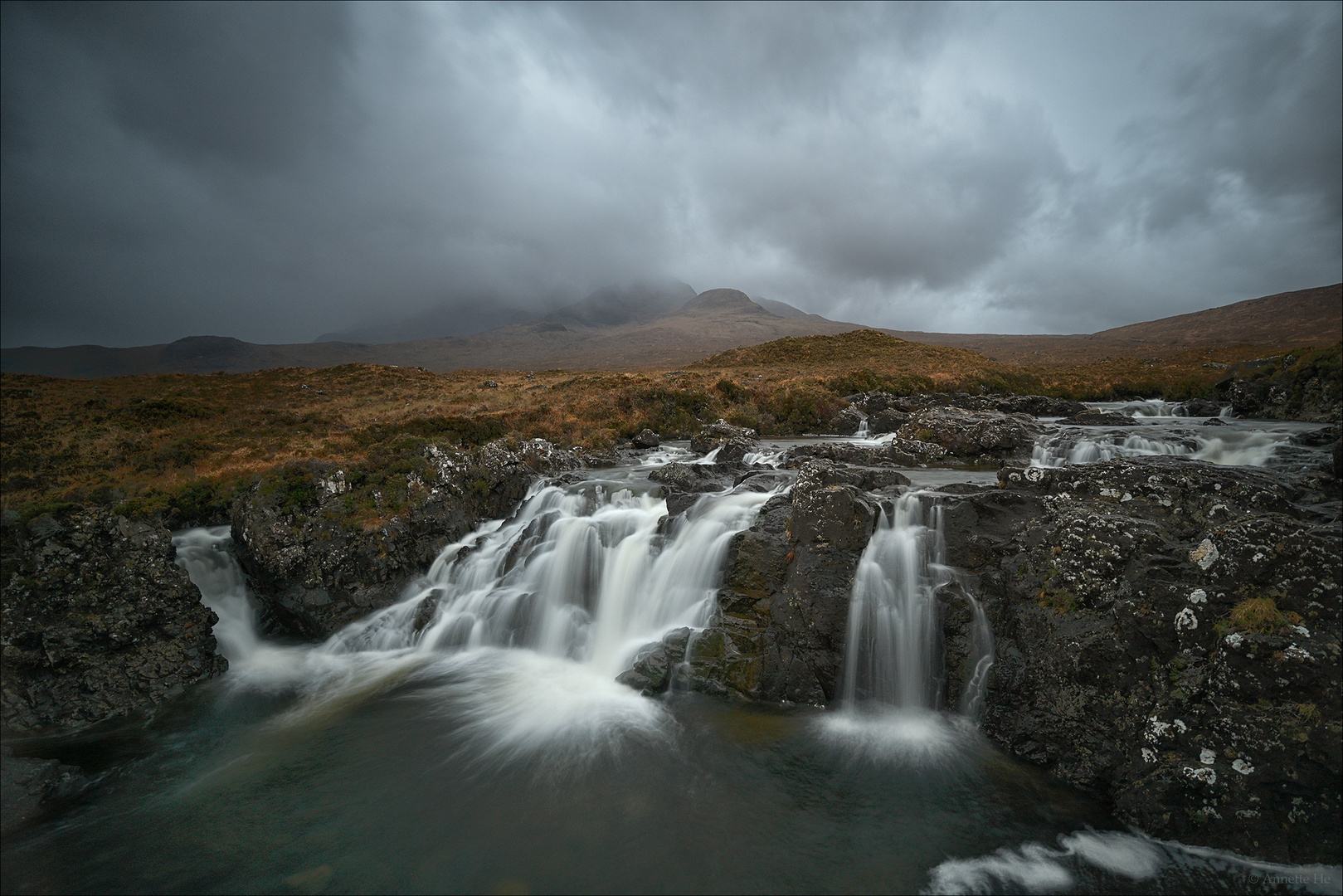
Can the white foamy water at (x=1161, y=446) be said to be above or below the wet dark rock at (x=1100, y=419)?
below

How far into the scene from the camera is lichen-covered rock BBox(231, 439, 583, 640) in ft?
41.4

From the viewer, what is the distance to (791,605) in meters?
9.45

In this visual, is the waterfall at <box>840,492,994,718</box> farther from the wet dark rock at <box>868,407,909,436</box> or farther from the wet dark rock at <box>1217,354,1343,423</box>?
the wet dark rock at <box>868,407,909,436</box>

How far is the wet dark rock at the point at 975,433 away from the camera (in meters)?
18.0

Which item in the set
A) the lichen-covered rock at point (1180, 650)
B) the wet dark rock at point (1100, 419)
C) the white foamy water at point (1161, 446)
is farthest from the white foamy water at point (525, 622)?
the wet dark rock at point (1100, 419)

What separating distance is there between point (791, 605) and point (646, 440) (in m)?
18.8

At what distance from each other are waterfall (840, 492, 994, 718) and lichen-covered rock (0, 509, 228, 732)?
44.7 feet

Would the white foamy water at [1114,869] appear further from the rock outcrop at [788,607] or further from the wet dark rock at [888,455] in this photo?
the wet dark rock at [888,455]

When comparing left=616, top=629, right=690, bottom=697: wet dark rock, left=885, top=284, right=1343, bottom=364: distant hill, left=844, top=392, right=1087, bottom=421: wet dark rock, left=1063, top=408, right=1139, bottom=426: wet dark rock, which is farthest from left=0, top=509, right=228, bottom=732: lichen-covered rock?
left=1063, top=408, right=1139, bottom=426: wet dark rock

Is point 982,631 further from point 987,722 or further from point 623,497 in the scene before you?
point 623,497

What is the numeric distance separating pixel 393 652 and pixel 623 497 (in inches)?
284

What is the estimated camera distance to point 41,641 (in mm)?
9438

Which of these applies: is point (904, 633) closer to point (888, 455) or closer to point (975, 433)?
point (888, 455)

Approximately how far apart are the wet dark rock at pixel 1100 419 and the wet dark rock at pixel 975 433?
5471 mm
